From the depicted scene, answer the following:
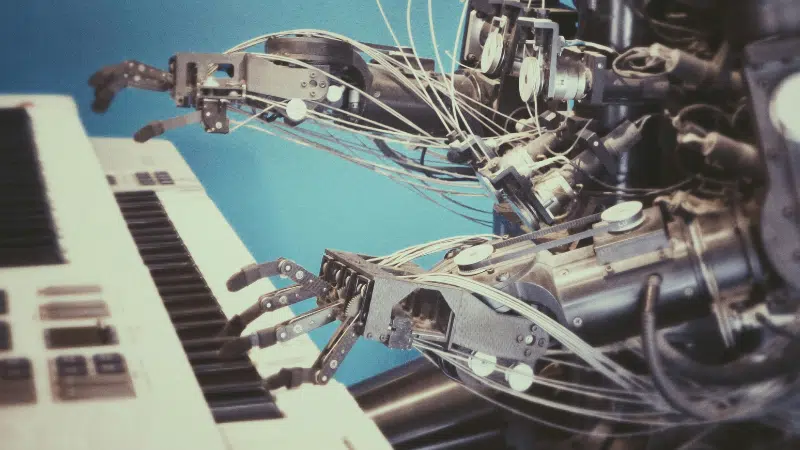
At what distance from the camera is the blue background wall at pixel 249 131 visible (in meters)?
2.59

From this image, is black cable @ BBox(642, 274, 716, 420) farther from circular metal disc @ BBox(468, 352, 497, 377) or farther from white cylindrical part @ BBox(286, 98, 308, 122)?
white cylindrical part @ BBox(286, 98, 308, 122)

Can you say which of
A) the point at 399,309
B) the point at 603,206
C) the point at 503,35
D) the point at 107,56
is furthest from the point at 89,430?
the point at 107,56

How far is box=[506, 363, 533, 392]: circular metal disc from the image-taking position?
5.23 ft

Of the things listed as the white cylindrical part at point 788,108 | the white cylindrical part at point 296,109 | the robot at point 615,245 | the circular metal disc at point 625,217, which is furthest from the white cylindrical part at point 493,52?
the white cylindrical part at point 788,108

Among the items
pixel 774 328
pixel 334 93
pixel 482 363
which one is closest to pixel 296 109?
pixel 334 93

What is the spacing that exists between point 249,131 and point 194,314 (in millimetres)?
1167

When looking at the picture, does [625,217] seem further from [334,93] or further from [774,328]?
[334,93]

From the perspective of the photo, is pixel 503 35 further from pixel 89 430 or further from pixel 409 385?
pixel 89 430

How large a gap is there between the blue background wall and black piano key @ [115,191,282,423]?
0.53 m

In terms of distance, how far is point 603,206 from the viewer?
1857 millimetres

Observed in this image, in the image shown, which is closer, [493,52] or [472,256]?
[472,256]

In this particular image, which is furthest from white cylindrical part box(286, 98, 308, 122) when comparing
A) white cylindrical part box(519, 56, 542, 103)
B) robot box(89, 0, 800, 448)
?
white cylindrical part box(519, 56, 542, 103)

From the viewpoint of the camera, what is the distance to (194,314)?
1.73 metres

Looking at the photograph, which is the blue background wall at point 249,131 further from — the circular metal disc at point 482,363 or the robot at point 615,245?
the circular metal disc at point 482,363
